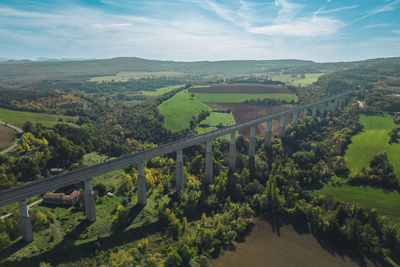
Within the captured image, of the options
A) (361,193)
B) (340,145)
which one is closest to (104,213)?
(361,193)

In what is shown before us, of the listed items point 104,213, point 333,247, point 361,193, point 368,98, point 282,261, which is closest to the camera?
point 282,261

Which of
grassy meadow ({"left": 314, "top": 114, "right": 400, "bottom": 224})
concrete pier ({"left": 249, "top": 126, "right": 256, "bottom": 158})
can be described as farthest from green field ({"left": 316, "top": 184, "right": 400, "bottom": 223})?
concrete pier ({"left": 249, "top": 126, "right": 256, "bottom": 158})

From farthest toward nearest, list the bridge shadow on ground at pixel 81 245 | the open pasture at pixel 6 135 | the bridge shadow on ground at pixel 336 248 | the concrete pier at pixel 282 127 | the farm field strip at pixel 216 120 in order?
1. the farm field strip at pixel 216 120
2. the concrete pier at pixel 282 127
3. the open pasture at pixel 6 135
4. the bridge shadow on ground at pixel 336 248
5. the bridge shadow on ground at pixel 81 245

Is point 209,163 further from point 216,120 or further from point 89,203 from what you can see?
point 216,120

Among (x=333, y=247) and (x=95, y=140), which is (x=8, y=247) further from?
(x=333, y=247)

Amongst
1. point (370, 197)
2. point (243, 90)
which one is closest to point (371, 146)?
point (370, 197)

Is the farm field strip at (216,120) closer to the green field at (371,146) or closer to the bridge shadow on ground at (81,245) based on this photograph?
the green field at (371,146)

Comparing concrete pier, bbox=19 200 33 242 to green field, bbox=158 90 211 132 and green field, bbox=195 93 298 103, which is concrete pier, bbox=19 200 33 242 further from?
green field, bbox=195 93 298 103

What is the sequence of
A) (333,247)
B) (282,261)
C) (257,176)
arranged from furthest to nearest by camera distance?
(257,176) < (333,247) < (282,261)

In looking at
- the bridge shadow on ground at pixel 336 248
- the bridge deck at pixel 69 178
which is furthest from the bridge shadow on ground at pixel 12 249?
the bridge shadow on ground at pixel 336 248
